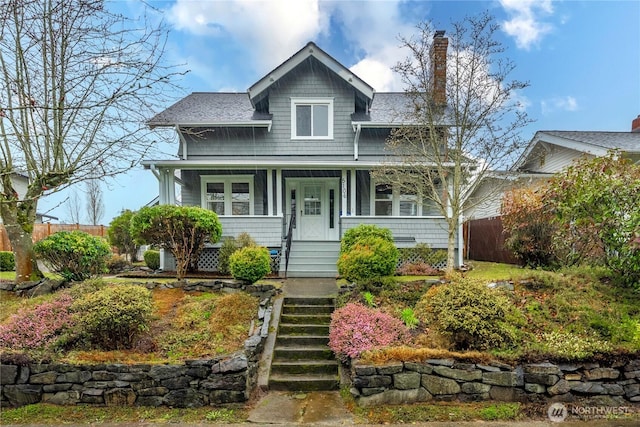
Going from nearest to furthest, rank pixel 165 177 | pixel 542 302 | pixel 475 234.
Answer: pixel 542 302
pixel 165 177
pixel 475 234

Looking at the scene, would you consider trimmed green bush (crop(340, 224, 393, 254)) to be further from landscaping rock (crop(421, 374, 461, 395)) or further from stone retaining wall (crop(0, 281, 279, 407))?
stone retaining wall (crop(0, 281, 279, 407))

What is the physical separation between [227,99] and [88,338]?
1155 cm

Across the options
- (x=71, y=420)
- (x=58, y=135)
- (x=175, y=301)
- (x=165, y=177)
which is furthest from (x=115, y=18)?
(x=71, y=420)

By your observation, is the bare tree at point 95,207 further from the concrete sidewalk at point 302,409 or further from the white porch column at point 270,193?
the concrete sidewalk at point 302,409

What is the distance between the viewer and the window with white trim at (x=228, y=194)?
41.4 ft

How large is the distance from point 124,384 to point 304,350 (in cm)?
270

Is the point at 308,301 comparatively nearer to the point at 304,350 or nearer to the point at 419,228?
the point at 304,350

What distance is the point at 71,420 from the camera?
4.46 m

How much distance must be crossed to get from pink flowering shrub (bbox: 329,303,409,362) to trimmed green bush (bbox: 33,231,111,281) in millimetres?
5497

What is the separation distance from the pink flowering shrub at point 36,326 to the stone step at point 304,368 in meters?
3.48

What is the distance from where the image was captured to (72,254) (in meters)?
7.40

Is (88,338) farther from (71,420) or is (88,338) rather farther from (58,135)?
(58,135)

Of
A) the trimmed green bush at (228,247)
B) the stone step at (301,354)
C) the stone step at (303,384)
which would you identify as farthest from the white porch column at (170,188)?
the stone step at (303,384)

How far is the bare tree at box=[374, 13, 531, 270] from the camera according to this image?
29.3ft
